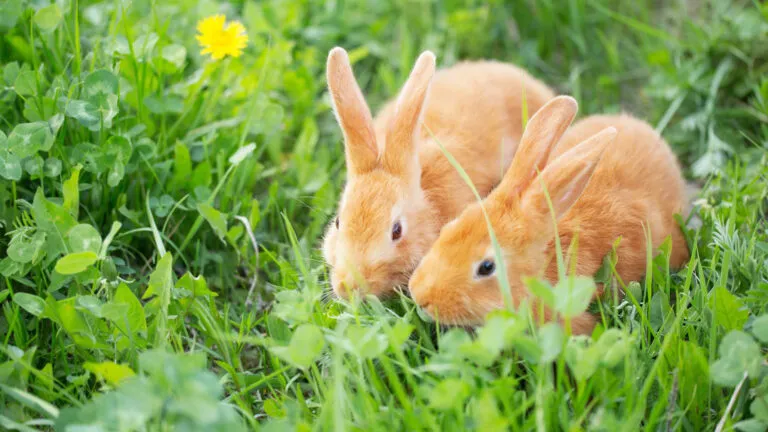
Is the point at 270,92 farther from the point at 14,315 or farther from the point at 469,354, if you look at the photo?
the point at 469,354

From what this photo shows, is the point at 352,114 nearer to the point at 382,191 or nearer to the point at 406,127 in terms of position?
the point at 406,127

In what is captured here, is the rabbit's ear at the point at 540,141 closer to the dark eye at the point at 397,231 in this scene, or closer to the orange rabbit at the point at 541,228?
the orange rabbit at the point at 541,228

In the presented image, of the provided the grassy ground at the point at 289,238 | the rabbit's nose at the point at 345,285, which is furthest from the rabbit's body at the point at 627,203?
the rabbit's nose at the point at 345,285

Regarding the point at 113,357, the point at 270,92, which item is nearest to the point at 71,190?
the point at 113,357

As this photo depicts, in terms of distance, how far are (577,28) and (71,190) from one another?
3308 mm

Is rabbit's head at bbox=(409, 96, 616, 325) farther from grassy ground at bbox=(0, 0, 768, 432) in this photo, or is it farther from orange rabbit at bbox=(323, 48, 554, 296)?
orange rabbit at bbox=(323, 48, 554, 296)

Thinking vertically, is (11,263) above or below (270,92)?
below

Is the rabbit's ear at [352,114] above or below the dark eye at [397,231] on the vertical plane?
above

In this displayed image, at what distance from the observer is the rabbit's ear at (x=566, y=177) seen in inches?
115

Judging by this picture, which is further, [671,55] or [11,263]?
[671,55]

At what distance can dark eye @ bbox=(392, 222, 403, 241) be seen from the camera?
3.34 meters

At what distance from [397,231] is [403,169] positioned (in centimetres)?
29

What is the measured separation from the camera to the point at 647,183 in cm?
360

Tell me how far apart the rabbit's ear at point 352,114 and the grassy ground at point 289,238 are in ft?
1.49
